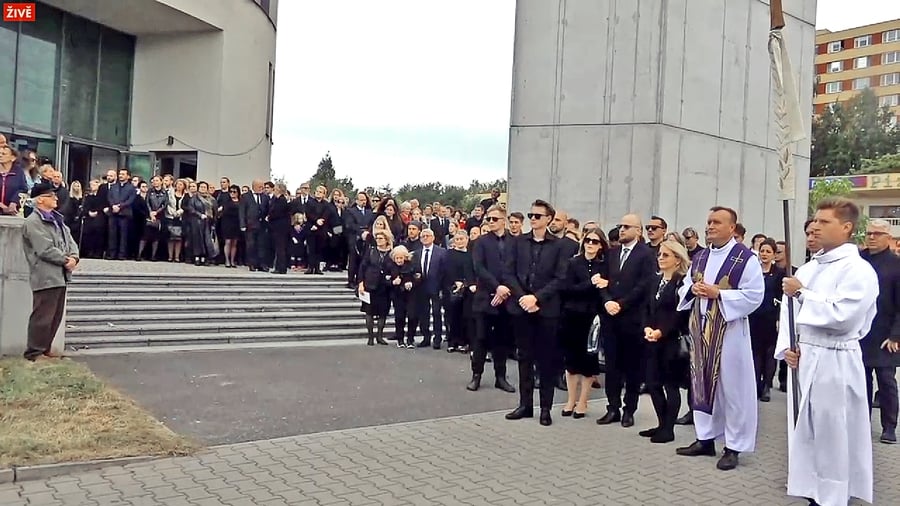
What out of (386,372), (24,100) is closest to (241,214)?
(386,372)

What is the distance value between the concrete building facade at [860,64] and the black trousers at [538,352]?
8733 centimetres

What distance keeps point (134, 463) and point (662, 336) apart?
440 centimetres

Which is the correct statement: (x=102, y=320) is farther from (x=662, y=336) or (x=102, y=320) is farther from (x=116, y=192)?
(x=662, y=336)

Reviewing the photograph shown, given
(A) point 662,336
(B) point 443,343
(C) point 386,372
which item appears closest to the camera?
(A) point 662,336

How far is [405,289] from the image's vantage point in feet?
39.3

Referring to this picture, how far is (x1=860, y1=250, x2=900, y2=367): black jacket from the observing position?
25.4 feet

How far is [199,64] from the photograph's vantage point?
79.6ft

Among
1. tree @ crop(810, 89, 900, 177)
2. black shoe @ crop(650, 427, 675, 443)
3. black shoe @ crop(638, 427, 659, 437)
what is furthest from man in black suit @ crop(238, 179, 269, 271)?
tree @ crop(810, 89, 900, 177)

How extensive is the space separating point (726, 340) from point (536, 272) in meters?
1.97

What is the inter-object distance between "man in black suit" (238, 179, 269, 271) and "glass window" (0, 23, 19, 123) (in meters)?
9.43

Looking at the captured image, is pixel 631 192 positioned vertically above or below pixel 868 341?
above

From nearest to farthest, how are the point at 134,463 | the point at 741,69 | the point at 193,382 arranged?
the point at 134,463 → the point at 193,382 → the point at 741,69

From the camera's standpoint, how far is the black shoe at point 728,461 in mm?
6383

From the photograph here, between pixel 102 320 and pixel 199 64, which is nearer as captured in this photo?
pixel 102 320
